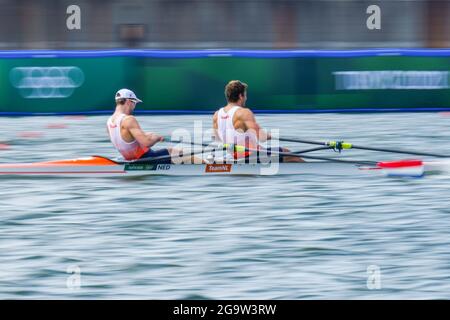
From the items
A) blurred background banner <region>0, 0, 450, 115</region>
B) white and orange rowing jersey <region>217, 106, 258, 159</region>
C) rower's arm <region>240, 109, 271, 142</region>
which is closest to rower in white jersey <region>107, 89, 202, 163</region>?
white and orange rowing jersey <region>217, 106, 258, 159</region>

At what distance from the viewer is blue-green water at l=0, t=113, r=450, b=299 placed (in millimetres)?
10430

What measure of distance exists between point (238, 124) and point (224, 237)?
358cm

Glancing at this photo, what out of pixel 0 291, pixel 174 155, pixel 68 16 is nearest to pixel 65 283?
pixel 0 291

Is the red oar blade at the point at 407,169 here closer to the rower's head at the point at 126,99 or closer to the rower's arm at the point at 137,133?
the rower's arm at the point at 137,133

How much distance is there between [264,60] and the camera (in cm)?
2408

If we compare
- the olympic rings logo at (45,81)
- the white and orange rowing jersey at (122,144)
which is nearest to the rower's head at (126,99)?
the white and orange rowing jersey at (122,144)

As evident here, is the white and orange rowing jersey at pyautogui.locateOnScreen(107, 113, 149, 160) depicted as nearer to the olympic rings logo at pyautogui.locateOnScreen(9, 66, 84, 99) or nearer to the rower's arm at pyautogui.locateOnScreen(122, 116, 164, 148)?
the rower's arm at pyautogui.locateOnScreen(122, 116, 164, 148)

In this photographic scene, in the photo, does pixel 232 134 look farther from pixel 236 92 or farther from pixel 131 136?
pixel 131 136

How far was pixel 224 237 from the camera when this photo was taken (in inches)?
488

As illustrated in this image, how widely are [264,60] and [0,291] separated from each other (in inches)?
574

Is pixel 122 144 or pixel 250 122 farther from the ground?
pixel 250 122

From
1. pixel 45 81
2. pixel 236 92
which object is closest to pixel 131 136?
pixel 236 92

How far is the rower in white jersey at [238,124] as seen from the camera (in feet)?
51.3

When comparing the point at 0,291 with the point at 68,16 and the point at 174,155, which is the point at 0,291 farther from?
the point at 68,16
